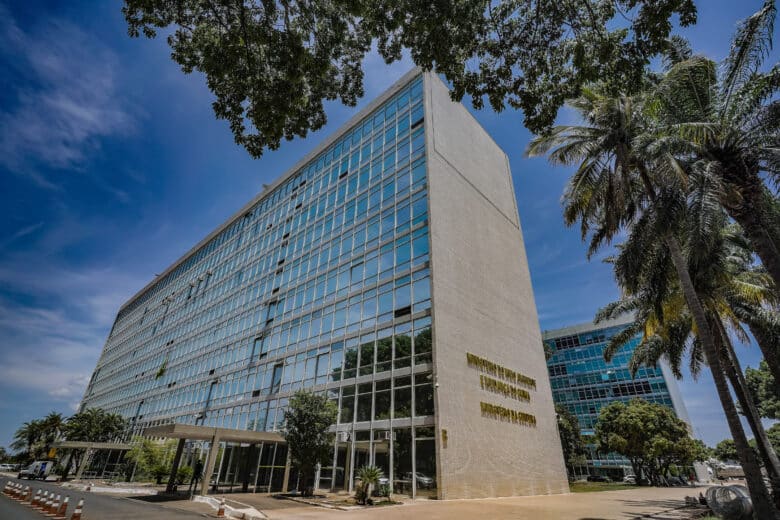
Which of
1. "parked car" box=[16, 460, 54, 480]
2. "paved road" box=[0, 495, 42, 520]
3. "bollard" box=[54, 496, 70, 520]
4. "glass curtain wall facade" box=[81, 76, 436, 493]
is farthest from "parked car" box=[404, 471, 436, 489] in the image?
"parked car" box=[16, 460, 54, 480]

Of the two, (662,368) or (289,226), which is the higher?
(289,226)

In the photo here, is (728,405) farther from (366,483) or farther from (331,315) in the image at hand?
(331,315)

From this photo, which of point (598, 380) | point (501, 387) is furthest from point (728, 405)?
point (598, 380)

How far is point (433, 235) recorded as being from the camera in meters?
24.0

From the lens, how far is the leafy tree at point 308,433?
19.7 metres

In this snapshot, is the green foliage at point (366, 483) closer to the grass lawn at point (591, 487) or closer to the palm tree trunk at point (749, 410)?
the palm tree trunk at point (749, 410)

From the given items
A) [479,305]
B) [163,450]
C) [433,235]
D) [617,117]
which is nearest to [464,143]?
[433,235]

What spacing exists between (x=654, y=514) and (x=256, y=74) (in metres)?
19.9

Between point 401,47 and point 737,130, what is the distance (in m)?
11.5

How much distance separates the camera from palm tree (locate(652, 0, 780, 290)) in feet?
37.6

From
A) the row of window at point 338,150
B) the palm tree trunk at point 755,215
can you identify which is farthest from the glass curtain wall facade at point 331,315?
the palm tree trunk at point 755,215

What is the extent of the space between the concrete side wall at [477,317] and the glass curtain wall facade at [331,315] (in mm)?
974

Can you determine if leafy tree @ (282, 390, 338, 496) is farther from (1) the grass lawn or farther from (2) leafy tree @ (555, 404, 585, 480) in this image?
(2) leafy tree @ (555, 404, 585, 480)

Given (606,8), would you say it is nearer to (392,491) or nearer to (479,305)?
(479,305)
